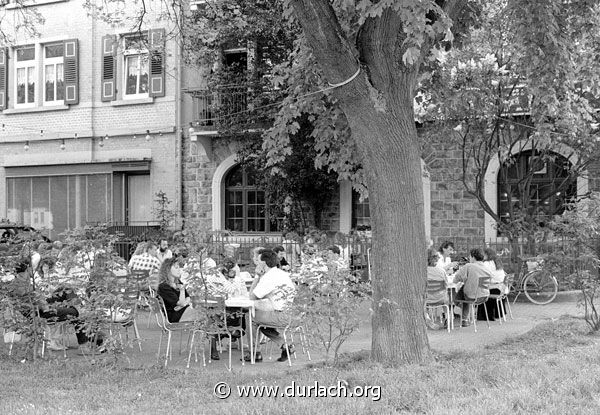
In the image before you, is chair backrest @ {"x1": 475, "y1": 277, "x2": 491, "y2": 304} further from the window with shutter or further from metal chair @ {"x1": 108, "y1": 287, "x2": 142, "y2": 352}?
the window with shutter

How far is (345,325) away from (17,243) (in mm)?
4478

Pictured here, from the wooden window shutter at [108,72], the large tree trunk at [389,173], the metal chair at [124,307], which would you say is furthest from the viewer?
the wooden window shutter at [108,72]

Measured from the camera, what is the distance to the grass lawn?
23.7 feet

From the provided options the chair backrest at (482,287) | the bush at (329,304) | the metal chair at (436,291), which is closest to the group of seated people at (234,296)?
the bush at (329,304)

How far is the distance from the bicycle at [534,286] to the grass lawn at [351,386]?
6029 millimetres

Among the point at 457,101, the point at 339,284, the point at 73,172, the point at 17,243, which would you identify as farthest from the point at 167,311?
the point at 73,172

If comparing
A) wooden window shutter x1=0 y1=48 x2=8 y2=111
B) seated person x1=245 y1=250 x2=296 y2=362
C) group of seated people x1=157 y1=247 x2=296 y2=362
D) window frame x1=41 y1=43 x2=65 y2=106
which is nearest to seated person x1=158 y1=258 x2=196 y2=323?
group of seated people x1=157 y1=247 x2=296 y2=362

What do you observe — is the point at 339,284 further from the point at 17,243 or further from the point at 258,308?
the point at 17,243

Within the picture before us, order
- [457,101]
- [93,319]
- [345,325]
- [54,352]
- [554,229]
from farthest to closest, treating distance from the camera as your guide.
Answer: [457,101], [554,229], [54,352], [93,319], [345,325]

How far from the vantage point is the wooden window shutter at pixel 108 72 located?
972 inches

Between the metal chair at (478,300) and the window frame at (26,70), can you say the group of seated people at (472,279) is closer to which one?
the metal chair at (478,300)

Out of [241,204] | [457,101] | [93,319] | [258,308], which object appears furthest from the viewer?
[241,204]

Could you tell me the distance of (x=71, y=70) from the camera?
25.3 m

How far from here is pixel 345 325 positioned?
8.86 meters
